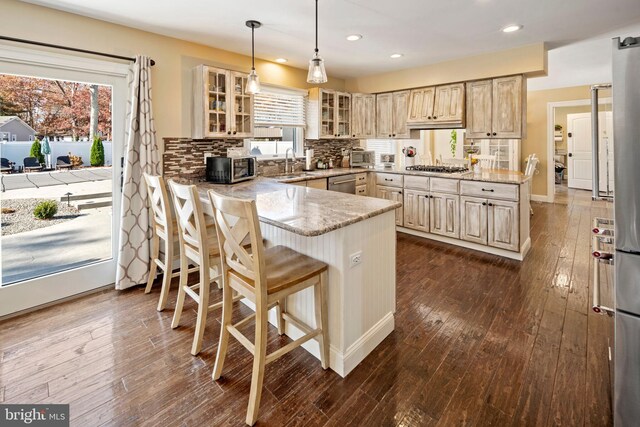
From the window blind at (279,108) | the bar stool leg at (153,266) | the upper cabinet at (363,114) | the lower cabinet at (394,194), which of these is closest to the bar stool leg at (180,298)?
the bar stool leg at (153,266)

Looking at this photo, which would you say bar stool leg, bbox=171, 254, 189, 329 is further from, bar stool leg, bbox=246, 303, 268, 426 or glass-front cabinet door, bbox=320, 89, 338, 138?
glass-front cabinet door, bbox=320, 89, 338, 138

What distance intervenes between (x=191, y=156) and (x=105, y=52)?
48.1 inches

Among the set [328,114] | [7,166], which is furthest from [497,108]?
[7,166]

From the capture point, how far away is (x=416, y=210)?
4863 millimetres

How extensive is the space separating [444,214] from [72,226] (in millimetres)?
4235

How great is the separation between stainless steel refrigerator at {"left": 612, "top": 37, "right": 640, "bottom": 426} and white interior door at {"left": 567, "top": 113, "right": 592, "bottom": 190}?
936 cm

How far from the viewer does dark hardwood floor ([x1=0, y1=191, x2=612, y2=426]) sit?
5.66 feet

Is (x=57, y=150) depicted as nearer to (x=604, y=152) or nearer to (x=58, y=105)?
(x=58, y=105)

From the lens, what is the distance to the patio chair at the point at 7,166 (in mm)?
2688

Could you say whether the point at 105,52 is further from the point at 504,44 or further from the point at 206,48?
the point at 504,44

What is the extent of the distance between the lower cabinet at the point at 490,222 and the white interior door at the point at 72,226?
4.00m

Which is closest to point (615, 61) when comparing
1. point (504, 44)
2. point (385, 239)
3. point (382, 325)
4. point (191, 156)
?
point (385, 239)

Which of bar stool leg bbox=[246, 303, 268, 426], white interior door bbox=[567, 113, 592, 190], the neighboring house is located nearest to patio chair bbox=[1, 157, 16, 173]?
the neighboring house

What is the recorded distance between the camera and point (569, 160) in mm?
9391
